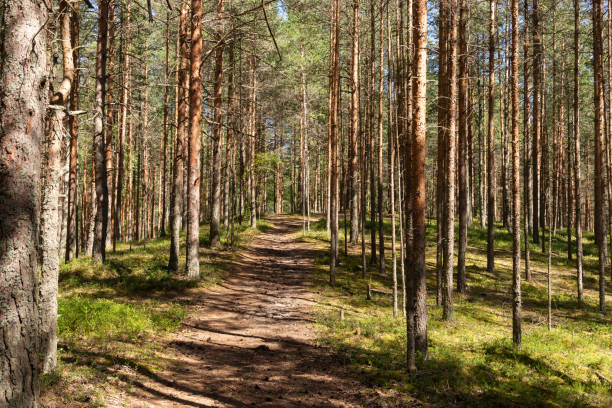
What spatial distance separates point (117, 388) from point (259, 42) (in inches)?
870

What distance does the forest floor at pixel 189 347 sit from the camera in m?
6.38

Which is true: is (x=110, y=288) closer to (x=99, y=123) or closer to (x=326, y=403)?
(x=99, y=123)

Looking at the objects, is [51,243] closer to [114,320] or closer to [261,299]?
[114,320]

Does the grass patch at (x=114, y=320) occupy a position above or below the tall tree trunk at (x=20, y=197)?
below

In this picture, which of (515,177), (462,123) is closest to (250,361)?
(515,177)

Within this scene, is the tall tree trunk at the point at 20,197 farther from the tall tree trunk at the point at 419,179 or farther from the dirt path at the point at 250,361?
the tall tree trunk at the point at 419,179

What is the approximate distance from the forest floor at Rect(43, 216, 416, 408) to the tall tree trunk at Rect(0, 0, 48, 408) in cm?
197

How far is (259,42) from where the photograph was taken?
23.8 meters

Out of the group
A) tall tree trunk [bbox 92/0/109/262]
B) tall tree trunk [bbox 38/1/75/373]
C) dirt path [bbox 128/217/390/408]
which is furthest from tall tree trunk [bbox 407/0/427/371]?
tall tree trunk [bbox 92/0/109/262]

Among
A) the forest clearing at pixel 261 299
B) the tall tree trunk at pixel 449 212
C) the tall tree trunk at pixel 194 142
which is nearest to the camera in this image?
the forest clearing at pixel 261 299

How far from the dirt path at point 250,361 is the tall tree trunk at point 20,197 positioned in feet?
8.53

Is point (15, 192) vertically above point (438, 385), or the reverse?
point (15, 192)

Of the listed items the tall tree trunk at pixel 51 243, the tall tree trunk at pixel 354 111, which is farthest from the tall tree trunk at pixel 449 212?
the tall tree trunk at pixel 51 243

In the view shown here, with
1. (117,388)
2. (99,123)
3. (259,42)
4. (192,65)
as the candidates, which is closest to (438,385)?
(117,388)
